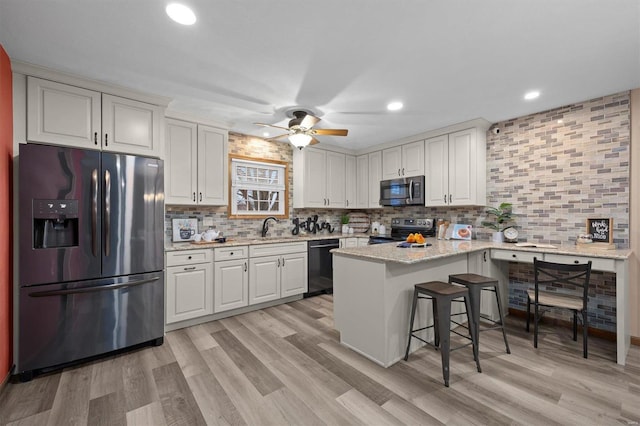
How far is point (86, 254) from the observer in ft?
7.69

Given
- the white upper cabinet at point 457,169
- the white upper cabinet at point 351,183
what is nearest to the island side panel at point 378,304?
the white upper cabinet at point 457,169

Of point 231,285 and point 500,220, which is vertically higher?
point 500,220

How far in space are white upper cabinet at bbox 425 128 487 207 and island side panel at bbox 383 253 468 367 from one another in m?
1.44

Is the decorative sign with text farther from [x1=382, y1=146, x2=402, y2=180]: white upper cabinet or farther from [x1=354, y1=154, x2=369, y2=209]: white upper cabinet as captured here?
[x1=354, y1=154, x2=369, y2=209]: white upper cabinet

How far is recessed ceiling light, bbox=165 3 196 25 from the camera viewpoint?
64.4 inches

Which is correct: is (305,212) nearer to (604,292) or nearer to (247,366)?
(247,366)

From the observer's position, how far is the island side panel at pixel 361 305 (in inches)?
91.5

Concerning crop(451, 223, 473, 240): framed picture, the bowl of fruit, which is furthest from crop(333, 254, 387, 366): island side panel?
crop(451, 223, 473, 240): framed picture

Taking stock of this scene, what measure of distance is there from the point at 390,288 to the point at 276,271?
1.95 meters

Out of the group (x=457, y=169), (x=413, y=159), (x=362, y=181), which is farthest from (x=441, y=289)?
(x=362, y=181)

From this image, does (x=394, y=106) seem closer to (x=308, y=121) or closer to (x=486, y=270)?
(x=308, y=121)

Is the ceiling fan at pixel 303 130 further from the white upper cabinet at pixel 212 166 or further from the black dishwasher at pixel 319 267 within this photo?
the black dishwasher at pixel 319 267

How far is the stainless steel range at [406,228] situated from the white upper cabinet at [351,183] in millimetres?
838

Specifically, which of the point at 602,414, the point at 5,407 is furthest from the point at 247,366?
the point at 602,414
